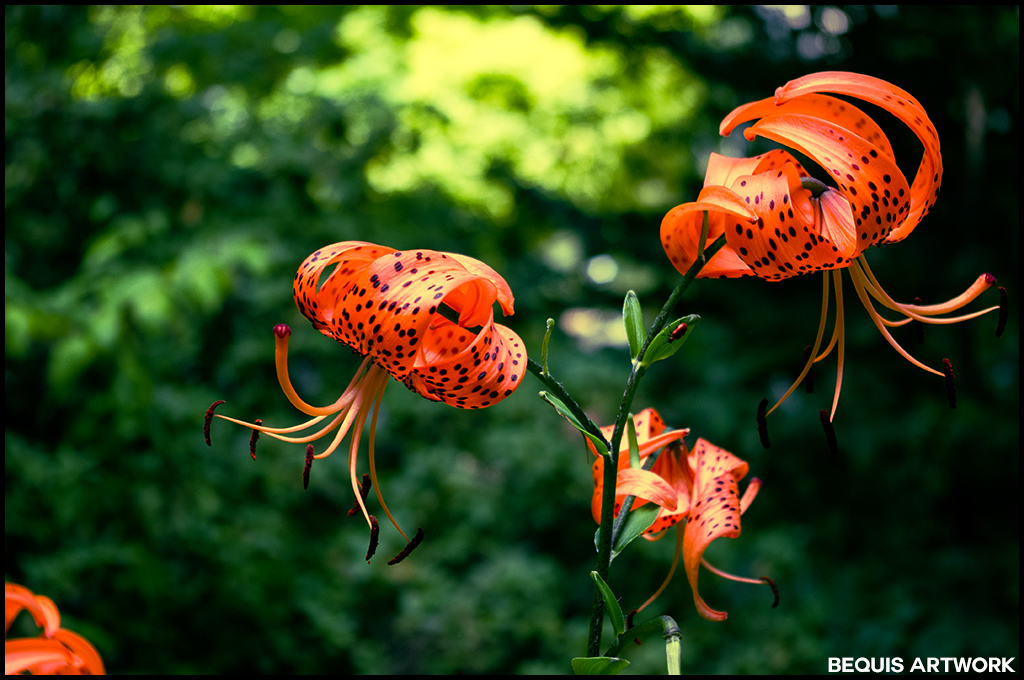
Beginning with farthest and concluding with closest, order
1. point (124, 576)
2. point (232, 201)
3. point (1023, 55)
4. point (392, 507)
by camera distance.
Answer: point (232, 201) < point (392, 507) < point (1023, 55) < point (124, 576)

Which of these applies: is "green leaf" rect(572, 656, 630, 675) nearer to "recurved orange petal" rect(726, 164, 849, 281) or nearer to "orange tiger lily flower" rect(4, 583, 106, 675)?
"recurved orange petal" rect(726, 164, 849, 281)

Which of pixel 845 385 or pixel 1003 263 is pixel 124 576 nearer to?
pixel 845 385

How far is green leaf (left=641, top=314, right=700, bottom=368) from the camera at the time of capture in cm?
44

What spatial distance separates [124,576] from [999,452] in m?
2.22

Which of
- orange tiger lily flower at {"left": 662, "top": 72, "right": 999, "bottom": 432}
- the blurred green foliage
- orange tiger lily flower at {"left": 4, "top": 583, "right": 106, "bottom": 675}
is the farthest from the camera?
the blurred green foliage

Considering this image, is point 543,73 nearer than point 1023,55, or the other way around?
point 1023,55

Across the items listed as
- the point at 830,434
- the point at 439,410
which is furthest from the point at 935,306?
the point at 439,410

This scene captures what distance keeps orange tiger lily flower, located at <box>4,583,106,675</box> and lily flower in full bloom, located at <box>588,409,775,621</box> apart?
0.45 meters

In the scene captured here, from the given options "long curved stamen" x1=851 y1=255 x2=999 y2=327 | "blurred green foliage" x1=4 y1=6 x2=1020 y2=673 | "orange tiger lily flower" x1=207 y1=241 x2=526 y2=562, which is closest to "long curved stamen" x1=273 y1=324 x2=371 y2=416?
"orange tiger lily flower" x1=207 y1=241 x2=526 y2=562

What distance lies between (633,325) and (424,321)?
0.54 feet

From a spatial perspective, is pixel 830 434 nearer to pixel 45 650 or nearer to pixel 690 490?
pixel 690 490

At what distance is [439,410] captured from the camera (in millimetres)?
2439

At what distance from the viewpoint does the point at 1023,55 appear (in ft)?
5.84

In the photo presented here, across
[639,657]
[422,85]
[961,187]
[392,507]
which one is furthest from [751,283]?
[422,85]
